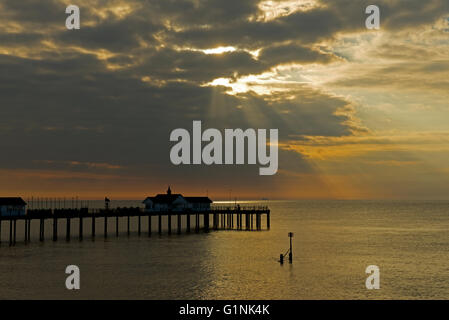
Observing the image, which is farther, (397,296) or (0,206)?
(0,206)

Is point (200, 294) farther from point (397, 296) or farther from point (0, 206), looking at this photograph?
point (0, 206)

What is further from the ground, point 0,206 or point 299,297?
point 0,206

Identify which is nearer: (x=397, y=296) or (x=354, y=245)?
(x=397, y=296)

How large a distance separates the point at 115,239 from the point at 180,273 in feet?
137

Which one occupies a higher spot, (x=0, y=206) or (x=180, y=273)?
(x=0, y=206)

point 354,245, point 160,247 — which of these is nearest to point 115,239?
point 160,247

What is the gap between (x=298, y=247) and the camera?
285 ft
